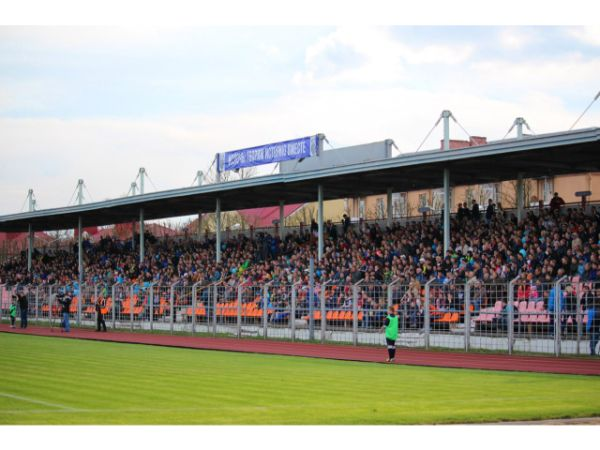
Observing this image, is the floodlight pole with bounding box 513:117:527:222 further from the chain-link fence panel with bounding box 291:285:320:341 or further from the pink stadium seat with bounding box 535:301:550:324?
the chain-link fence panel with bounding box 291:285:320:341

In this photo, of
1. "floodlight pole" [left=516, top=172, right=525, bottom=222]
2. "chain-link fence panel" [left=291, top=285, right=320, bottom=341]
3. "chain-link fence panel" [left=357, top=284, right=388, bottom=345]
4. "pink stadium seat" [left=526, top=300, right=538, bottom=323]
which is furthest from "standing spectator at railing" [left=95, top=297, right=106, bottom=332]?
"pink stadium seat" [left=526, top=300, right=538, bottom=323]

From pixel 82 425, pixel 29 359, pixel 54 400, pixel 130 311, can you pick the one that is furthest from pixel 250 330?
pixel 82 425

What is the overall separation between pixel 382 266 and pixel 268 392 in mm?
19370

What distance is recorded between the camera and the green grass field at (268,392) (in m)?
14.3

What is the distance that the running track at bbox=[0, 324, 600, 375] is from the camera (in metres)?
24.5

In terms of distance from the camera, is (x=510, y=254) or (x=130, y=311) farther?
(x=130, y=311)

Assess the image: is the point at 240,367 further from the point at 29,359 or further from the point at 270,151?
the point at 270,151

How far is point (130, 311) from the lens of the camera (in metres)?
45.1

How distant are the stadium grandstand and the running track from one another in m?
0.97

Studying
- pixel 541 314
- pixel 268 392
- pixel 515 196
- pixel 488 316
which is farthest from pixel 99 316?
pixel 515 196

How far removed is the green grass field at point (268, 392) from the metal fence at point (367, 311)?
16.3 ft

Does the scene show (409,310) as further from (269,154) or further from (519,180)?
(269,154)

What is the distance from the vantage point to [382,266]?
36.8 m

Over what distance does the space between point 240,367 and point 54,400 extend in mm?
8455
